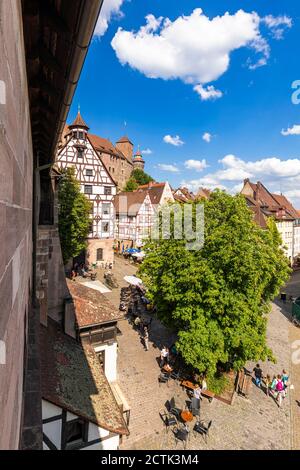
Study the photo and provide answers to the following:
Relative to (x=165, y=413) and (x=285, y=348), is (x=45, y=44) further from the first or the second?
(x=285, y=348)

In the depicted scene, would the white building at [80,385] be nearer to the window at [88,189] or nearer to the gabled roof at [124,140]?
the window at [88,189]

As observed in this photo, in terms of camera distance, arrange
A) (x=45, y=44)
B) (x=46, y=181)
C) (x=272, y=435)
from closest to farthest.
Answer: (x=45, y=44)
(x=46, y=181)
(x=272, y=435)

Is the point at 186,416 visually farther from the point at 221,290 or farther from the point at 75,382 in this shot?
the point at 221,290

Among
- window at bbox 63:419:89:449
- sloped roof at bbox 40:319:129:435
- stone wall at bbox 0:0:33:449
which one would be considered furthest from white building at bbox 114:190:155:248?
stone wall at bbox 0:0:33:449

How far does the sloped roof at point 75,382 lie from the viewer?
833cm

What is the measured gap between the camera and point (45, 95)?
3893mm

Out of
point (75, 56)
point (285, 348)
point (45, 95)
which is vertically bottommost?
point (285, 348)

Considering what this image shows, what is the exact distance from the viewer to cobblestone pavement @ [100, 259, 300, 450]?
1012cm

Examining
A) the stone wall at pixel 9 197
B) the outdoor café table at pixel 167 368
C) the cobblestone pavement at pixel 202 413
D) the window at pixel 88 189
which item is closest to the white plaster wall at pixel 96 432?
the cobblestone pavement at pixel 202 413

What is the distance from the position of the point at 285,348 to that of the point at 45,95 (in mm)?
20669

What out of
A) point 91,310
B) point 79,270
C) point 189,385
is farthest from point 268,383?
point 79,270

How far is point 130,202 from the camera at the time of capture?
143 ft

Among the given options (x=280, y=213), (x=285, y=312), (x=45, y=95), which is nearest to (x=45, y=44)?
(x=45, y=95)

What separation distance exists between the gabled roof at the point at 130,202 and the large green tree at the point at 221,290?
2823 centimetres
